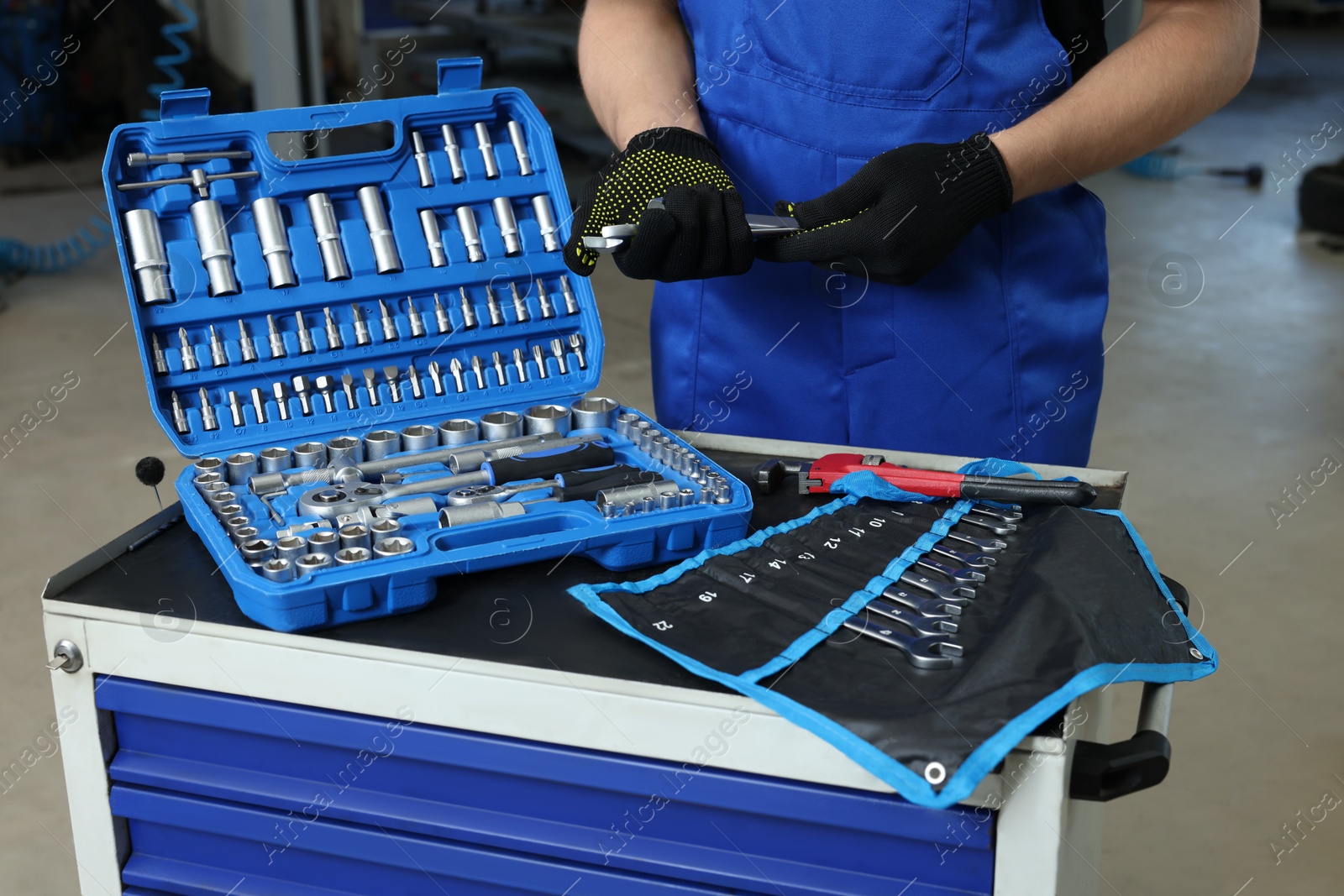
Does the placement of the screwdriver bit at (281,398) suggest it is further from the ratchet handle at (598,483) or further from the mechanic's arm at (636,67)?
the mechanic's arm at (636,67)

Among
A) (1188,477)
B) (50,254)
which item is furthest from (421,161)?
(50,254)

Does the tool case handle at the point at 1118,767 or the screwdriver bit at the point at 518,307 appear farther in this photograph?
the screwdriver bit at the point at 518,307

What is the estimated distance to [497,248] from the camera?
44.3 inches

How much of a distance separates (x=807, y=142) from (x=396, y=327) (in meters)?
0.40

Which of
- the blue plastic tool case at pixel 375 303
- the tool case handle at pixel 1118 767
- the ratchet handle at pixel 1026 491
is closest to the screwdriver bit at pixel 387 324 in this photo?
the blue plastic tool case at pixel 375 303

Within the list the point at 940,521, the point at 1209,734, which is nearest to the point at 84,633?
the point at 940,521

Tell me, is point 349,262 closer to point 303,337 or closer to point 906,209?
point 303,337

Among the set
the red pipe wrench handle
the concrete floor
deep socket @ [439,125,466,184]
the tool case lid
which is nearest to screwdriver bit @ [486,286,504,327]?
the tool case lid

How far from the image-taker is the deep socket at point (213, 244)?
1011 mm

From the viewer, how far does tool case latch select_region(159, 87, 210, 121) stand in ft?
3.23

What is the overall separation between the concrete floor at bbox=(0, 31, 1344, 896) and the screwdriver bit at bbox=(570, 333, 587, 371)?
3.17 feet

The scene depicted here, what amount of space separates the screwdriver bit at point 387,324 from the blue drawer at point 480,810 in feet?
1.32

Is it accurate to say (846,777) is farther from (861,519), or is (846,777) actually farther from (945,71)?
(945,71)

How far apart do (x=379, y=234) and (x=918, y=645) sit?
0.62m
